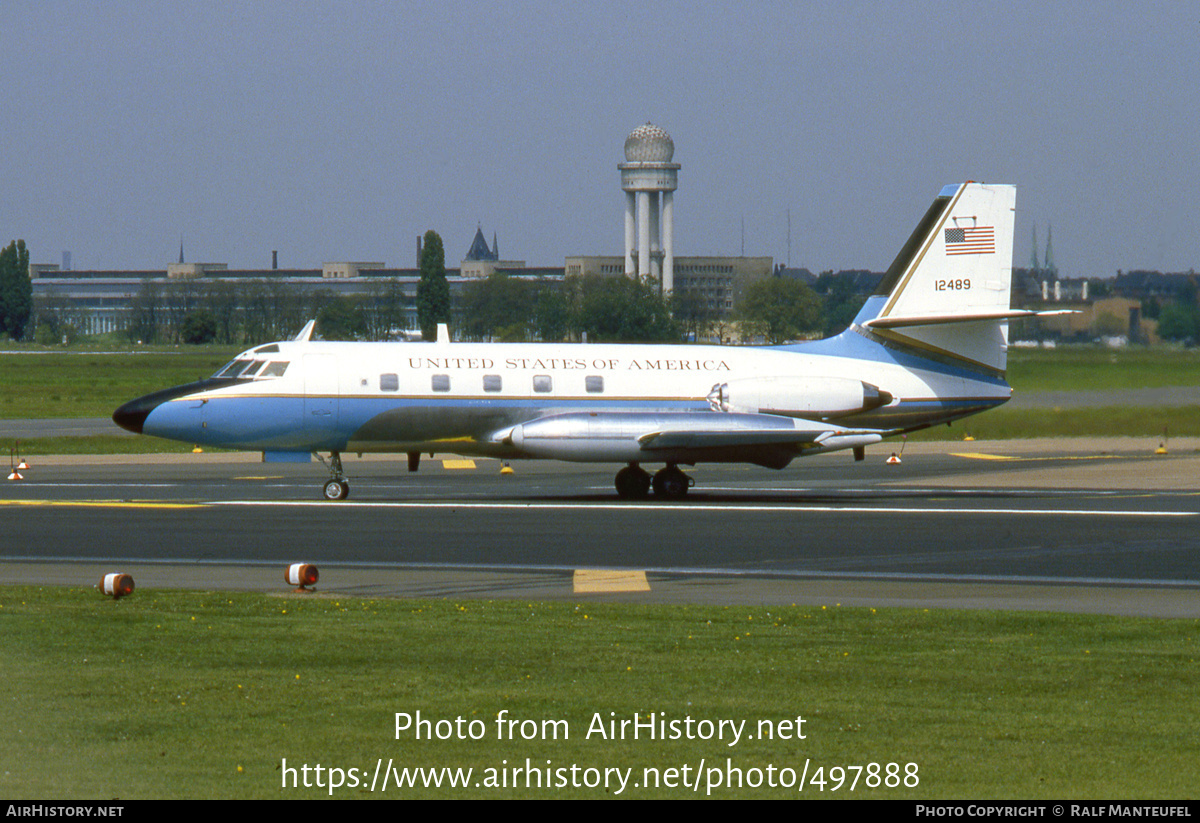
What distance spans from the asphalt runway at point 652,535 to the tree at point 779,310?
71.0 meters

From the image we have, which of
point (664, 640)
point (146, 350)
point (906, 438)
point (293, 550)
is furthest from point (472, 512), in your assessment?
point (146, 350)

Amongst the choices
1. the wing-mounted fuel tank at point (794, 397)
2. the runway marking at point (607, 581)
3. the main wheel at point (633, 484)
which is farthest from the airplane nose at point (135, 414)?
the runway marking at point (607, 581)

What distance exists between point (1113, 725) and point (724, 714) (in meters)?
2.79

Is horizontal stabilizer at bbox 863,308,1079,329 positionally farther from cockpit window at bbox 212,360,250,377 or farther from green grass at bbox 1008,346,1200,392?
cockpit window at bbox 212,360,250,377

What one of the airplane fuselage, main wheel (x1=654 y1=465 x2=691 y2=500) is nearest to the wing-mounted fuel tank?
the airplane fuselage

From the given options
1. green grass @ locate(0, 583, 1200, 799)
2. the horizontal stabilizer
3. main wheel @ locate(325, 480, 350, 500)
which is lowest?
main wheel @ locate(325, 480, 350, 500)

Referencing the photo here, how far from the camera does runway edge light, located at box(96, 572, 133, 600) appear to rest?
624 inches

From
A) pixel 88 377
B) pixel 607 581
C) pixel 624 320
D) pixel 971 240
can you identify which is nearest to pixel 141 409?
pixel 607 581

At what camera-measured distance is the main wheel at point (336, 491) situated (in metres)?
28.7

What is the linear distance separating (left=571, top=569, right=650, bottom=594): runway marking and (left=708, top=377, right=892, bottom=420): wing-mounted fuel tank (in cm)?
1151

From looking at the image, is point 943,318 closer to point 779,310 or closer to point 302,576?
point 302,576

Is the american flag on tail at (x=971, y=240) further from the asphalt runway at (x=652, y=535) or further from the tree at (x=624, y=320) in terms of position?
the tree at (x=624, y=320)

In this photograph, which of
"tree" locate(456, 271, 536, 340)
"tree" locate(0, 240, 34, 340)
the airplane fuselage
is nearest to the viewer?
the airplane fuselage
